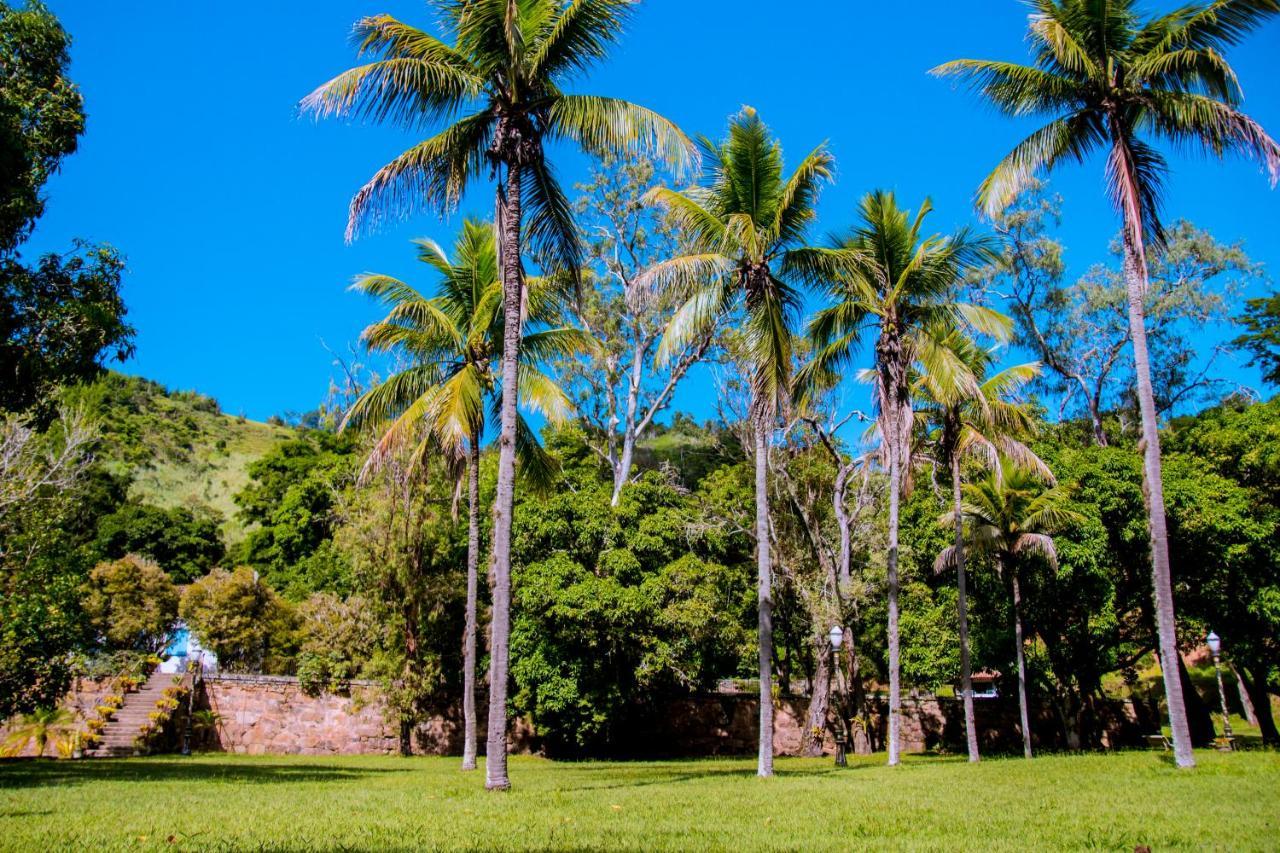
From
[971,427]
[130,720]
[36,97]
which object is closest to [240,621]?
[130,720]

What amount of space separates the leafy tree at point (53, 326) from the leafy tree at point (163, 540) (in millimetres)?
31409

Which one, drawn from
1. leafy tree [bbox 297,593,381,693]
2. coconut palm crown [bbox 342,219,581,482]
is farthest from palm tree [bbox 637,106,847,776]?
leafy tree [bbox 297,593,381,693]

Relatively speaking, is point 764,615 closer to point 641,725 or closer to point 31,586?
point 641,725

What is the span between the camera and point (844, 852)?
633 centimetres

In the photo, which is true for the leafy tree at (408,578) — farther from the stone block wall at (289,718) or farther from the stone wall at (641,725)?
the stone block wall at (289,718)

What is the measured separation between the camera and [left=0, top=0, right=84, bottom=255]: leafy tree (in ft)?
38.8

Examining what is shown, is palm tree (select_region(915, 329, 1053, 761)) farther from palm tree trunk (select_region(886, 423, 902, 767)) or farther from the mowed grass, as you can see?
the mowed grass

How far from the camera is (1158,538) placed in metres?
13.8

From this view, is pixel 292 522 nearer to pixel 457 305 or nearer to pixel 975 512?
pixel 457 305

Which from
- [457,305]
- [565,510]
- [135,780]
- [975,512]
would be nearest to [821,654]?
[975,512]

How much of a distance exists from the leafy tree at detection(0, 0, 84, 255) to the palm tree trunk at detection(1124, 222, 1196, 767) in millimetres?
16338

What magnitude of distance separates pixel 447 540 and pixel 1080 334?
2458 centimetres

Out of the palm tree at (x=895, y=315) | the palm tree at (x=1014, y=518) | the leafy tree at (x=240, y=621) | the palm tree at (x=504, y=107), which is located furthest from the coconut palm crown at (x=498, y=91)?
the leafy tree at (x=240, y=621)

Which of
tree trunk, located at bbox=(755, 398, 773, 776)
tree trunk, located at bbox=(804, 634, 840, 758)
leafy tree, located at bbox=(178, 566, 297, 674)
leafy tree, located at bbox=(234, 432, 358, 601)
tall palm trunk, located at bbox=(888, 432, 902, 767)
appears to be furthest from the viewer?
leafy tree, located at bbox=(234, 432, 358, 601)
